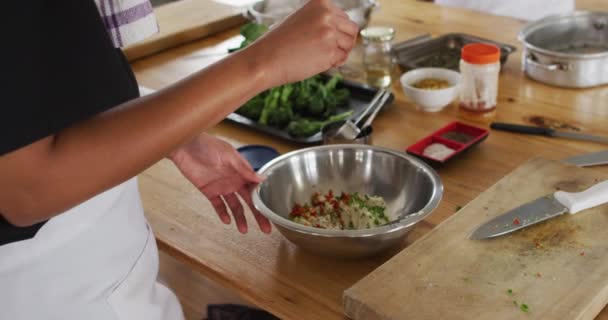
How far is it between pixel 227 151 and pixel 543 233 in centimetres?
54

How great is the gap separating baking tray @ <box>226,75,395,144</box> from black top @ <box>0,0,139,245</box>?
727 millimetres

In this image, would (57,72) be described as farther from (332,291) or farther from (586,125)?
(586,125)

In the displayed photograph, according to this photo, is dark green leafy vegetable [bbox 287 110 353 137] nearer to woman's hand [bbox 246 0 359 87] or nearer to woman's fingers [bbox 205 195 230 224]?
woman's fingers [bbox 205 195 230 224]

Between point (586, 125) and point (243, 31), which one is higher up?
point (243, 31)

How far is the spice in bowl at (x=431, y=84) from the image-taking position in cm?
163

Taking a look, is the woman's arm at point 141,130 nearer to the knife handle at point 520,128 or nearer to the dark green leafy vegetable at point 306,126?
the dark green leafy vegetable at point 306,126

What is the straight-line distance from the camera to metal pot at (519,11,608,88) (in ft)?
5.37

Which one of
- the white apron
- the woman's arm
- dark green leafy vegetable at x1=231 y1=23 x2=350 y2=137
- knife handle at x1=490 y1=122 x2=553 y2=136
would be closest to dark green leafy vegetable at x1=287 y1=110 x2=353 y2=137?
dark green leafy vegetable at x1=231 y1=23 x2=350 y2=137

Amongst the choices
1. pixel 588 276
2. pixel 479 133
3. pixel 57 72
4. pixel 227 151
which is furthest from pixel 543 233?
pixel 57 72

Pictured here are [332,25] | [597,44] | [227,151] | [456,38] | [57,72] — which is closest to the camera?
[57,72]

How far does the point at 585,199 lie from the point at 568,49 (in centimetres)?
83

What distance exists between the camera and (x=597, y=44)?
1.79 meters

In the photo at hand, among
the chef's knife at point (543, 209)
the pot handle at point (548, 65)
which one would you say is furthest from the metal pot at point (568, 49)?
the chef's knife at point (543, 209)

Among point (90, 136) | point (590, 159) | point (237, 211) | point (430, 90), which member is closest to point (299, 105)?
point (430, 90)
